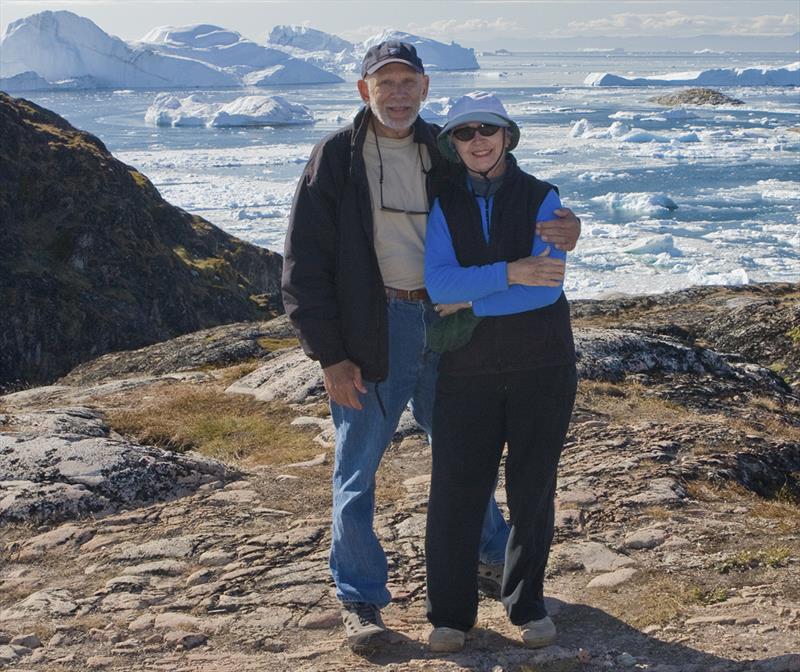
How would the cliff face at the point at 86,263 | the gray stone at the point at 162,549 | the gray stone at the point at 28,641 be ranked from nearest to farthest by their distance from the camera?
the gray stone at the point at 28,641 → the gray stone at the point at 162,549 → the cliff face at the point at 86,263

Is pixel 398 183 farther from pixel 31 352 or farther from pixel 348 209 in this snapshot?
pixel 31 352

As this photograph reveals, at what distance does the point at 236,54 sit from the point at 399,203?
18850cm

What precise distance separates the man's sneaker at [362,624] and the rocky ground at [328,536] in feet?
0.22

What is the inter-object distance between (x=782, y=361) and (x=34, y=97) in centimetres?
12535

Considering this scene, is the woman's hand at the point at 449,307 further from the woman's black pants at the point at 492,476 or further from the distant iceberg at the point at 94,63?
the distant iceberg at the point at 94,63

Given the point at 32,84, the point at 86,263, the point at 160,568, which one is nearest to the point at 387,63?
the point at 160,568

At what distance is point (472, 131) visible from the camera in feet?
10.7

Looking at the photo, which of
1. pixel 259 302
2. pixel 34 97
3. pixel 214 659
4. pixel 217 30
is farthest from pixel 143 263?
pixel 217 30

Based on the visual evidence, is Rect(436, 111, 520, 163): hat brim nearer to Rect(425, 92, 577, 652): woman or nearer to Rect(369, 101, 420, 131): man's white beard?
Rect(425, 92, 577, 652): woman

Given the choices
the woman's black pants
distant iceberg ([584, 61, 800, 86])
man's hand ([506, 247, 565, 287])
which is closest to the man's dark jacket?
the woman's black pants

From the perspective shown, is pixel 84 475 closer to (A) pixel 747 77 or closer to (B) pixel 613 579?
(B) pixel 613 579

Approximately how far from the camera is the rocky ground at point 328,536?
11.7 ft

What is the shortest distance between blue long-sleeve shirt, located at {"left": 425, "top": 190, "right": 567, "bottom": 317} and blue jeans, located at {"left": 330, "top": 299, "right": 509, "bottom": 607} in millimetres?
272

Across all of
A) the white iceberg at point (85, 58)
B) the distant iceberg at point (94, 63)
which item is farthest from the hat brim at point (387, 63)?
the white iceberg at point (85, 58)
